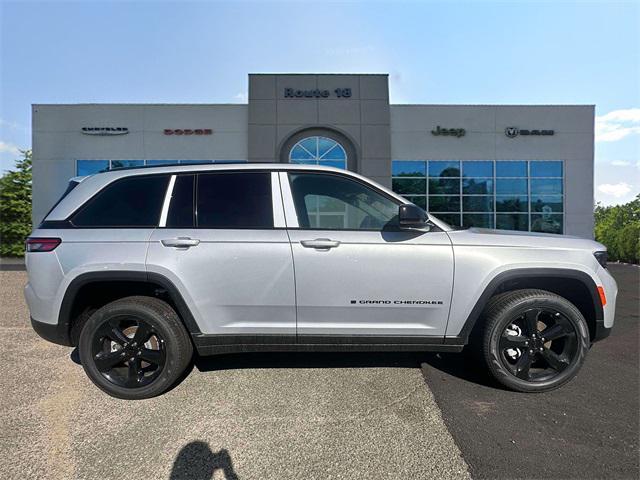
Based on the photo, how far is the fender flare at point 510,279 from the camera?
2.88 meters

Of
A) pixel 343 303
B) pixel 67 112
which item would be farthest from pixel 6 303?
pixel 67 112

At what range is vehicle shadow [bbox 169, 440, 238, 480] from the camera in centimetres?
202

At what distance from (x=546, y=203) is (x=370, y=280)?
17.5 m

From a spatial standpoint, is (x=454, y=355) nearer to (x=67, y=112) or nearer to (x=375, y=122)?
(x=375, y=122)

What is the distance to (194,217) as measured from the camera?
2.94 m

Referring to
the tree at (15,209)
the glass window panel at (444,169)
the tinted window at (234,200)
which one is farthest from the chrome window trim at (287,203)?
the tree at (15,209)

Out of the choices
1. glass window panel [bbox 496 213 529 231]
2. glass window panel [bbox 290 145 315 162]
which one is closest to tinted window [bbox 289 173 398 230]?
glass window panel [bbox 290 145 315 162]

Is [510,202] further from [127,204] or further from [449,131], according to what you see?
[127,204]

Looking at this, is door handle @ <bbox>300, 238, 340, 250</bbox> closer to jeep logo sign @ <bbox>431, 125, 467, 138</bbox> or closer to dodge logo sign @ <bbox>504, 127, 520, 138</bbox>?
jeep logo sign @ <bbox>431, 125, 467, 138</bbox>

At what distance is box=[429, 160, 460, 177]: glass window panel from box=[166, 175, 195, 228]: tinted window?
49.7ft

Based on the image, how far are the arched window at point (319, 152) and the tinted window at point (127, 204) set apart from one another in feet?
43.7

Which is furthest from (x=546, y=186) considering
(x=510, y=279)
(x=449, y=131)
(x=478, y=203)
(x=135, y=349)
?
(x=135, y=349)

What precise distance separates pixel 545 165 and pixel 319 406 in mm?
18305

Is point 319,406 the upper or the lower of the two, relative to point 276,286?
lower
